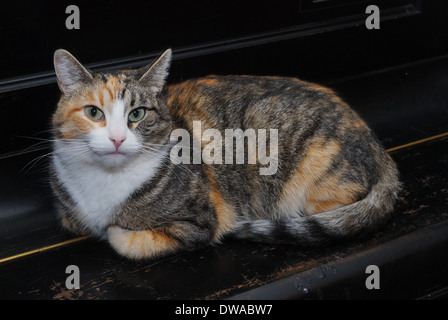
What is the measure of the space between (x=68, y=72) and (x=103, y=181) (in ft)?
1.06

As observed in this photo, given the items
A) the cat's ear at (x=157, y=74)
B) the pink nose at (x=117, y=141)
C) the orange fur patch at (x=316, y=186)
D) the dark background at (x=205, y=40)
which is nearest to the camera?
the pink nose at (x=117, y=141)

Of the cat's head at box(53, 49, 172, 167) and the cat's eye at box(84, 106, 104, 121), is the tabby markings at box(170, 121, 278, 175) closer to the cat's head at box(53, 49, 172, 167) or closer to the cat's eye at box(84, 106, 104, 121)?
the cat's head at box(53, 49, 172, 167)

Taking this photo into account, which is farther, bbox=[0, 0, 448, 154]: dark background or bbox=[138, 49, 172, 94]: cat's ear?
bbox=[0, 0, 448, 154]: dark background

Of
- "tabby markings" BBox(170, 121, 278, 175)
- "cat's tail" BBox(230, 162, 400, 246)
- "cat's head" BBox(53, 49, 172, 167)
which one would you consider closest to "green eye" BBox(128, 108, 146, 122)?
"cat's head" BBox(53, 49, 172, 167)

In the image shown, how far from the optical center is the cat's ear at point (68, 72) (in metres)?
1.72

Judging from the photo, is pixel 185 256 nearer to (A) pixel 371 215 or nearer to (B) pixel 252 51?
(A) pixel 371 215

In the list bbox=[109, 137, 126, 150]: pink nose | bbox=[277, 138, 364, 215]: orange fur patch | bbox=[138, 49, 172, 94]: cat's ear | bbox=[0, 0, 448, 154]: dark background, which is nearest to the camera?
bbox=[109, 137, 126, 150]: pink nose

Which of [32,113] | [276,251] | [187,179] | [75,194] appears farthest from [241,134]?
[32,113]

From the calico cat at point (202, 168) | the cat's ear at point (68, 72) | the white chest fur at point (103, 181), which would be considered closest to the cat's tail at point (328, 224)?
the calico cat at point (202, 168)

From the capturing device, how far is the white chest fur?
183cm

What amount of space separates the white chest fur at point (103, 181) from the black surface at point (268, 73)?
0.11 metres

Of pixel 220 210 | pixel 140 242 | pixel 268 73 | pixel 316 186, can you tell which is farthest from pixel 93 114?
pixel 268 73

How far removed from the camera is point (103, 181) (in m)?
1.84

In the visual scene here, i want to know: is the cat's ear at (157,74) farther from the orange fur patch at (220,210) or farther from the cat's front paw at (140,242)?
the cat's front paw at (140,242)
